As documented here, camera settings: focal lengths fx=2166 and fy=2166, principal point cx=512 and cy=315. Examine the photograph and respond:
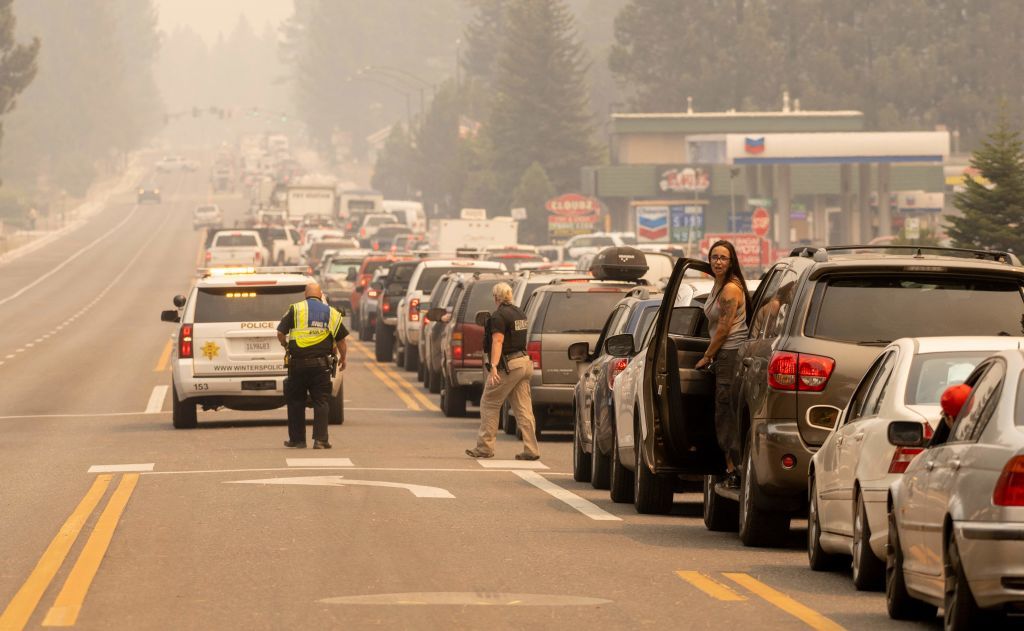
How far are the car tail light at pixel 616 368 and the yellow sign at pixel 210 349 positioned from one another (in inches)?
329

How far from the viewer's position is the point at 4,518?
627 inches

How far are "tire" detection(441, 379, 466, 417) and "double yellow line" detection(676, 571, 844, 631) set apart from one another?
16.0 metres

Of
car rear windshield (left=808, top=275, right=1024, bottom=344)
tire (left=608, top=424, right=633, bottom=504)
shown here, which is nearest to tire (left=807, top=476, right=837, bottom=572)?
car rear windshield (left=808, top=275, right=1024, bottom=344)

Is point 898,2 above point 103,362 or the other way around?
above

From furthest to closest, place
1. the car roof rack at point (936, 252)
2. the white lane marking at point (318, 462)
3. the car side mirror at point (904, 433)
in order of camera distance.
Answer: the white lane marking at point (318, 462) → the car roof rack at point (936, 252) → the car side mirror at point (904, 433)

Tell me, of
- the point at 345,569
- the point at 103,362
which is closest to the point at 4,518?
the point at 345,569

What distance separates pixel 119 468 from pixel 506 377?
4.03 meters

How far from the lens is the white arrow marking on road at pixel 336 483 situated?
1778cm

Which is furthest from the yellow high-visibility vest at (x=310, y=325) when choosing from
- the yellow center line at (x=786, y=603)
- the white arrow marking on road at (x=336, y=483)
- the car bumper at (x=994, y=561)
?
the car bumper at (x=994, y=561)

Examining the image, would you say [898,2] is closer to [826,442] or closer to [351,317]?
[351,317]

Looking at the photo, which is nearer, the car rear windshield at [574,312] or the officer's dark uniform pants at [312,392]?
the officer's dark uniform pants at [312,392]

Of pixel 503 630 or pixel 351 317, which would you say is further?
pixel 351 317

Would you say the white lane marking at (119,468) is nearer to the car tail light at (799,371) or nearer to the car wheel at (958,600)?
the car tail light at (799,371)

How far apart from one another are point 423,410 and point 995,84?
342 ft
